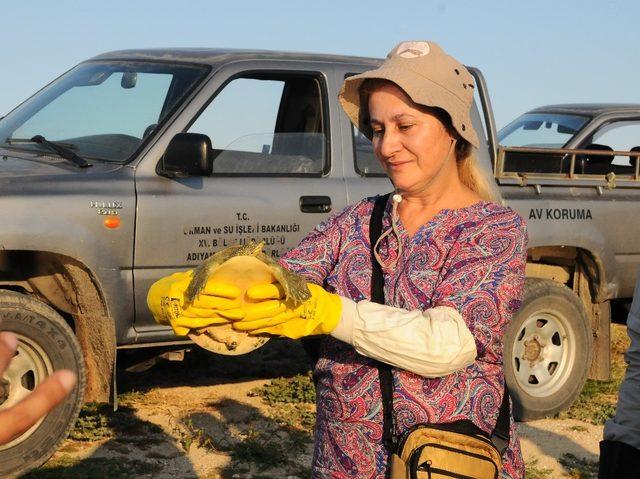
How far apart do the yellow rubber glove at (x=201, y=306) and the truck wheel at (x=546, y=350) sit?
15.5ft

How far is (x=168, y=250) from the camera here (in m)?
5.88

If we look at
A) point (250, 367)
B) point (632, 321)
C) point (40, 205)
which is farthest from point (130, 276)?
point (632, 321)

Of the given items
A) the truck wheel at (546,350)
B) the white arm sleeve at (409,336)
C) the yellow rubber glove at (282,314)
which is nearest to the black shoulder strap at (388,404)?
the white arm sleeve at (409,336)

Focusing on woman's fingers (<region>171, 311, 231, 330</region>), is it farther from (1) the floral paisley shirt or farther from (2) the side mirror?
(2) the side mirror

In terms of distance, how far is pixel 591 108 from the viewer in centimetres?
913

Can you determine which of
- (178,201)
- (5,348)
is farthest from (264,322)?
(178,201)

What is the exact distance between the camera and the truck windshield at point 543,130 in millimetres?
8984

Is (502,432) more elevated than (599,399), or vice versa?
(502,432)

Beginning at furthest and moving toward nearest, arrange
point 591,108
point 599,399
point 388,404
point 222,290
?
point 591,108
point 599,399
point 388,404
point 222,290

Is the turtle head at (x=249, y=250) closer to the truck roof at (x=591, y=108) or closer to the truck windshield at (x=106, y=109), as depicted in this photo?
the truck windshield at (x=106, y=109)

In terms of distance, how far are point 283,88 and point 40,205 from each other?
5.83ft

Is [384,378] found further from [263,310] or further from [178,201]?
[178,201]

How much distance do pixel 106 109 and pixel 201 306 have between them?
4123mm

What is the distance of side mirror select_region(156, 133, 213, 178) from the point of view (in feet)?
19.1
